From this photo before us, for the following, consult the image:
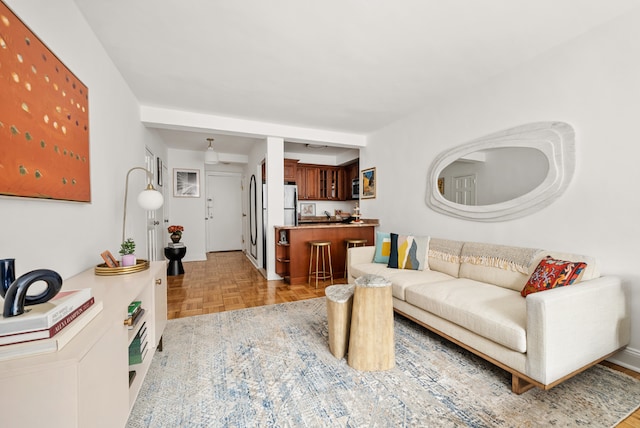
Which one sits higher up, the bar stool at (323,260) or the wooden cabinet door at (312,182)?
the wooden cabinet door at (312,182)

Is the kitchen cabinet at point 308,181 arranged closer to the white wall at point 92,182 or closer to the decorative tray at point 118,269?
the white wall at point 92,182

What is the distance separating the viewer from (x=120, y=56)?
229cm

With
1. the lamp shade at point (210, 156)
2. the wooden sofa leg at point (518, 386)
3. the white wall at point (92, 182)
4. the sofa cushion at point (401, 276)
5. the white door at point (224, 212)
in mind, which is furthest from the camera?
the white door at point (224, 212)

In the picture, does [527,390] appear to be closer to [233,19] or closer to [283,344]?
[283,344]

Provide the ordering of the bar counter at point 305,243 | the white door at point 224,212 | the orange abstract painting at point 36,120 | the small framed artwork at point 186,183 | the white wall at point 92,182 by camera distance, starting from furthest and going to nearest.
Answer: the white door at point 224,212 → the small framed artwork at point 186,183 → the bar counter at point 305,243 → the white wall at point 92,182 → the orange abstract painting at point 36,120

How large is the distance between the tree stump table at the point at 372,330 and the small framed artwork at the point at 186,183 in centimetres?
Result: 526

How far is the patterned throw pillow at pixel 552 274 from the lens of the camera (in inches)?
69.8

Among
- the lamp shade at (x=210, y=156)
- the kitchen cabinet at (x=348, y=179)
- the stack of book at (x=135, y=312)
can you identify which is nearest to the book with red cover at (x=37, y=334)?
the stack of book at (x=135, y=312)

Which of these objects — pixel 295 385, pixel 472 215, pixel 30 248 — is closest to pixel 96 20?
pixel 30 248

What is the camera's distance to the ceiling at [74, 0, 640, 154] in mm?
1775

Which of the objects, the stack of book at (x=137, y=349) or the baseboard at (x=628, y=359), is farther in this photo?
the baseboard at (x=628, y=359)

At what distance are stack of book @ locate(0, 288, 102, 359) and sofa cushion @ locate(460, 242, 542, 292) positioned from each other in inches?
109

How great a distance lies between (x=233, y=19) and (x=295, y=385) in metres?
2.48

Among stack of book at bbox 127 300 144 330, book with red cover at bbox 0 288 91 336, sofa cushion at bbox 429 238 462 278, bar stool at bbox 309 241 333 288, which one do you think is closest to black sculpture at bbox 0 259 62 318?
book with red cover at bbox 0 288 91 336
